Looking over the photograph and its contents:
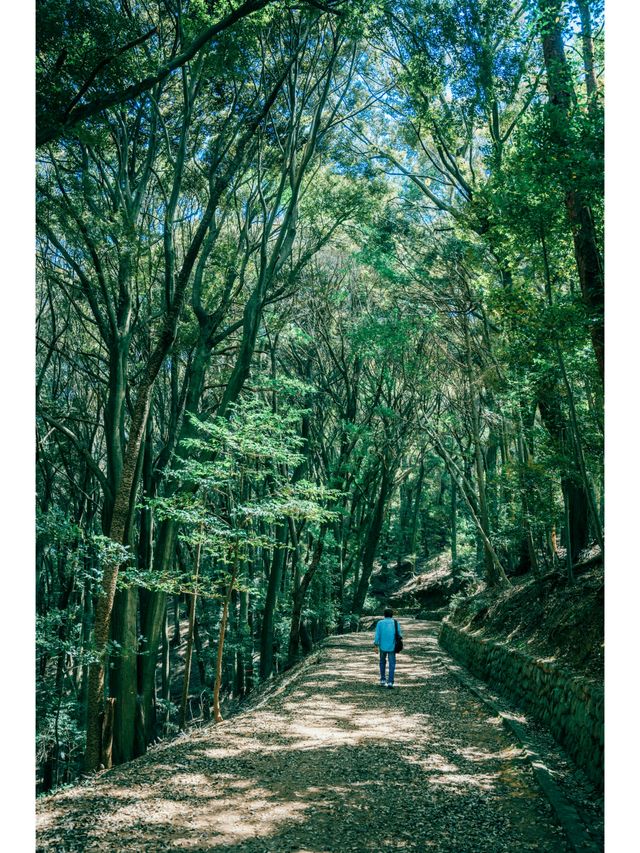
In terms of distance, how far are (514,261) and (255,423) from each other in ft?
16.5

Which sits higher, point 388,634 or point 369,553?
point 388,634

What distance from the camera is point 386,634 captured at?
9.95 metres

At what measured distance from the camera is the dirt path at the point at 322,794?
13.4 ft

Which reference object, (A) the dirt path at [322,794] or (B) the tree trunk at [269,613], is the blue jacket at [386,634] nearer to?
(A) the dirt path at [322,794]

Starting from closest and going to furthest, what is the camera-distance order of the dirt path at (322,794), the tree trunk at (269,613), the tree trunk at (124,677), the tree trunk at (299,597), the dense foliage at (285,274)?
1. the dirt path at (322,794)
2. the dense foliage at (285,274)
3. the tree trunk at (124,677)
4. the tree trunk at (269,613)
5. the tree trunk at (299,597)

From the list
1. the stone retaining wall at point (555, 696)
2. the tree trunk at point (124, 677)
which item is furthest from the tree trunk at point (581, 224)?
the tree trunk at point (124, 677)

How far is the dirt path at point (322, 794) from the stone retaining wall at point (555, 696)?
0.58 metres

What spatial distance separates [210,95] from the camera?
11.1 metres

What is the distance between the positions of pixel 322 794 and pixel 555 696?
339 centimetres

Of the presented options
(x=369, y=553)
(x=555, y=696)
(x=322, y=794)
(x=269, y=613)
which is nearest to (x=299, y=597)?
(x=269, y=613)

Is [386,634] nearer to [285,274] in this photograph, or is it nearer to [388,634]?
[388,634]

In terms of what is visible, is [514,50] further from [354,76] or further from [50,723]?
[50,723]

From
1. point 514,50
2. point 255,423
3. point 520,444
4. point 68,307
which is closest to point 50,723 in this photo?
point 255,423

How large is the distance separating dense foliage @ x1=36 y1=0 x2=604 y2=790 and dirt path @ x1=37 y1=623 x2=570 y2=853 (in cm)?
325
